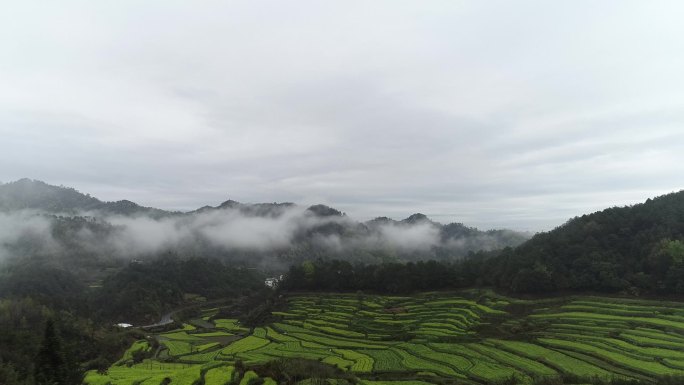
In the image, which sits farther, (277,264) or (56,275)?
(277,264)

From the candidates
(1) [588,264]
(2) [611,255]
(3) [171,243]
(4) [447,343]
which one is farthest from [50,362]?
(3) [171,243]

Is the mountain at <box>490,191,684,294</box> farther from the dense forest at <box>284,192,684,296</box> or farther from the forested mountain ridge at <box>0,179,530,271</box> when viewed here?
the forested mountain ridge at <box>0,179,530,271</box>

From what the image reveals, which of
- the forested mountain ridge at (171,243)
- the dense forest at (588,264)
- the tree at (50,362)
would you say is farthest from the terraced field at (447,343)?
the forested mountain ridge at (171,243)

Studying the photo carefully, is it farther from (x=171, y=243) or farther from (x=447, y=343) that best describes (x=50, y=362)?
(x=171, y=243)

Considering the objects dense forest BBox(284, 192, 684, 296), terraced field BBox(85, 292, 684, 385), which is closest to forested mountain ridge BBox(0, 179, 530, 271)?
dense forest BBox(284, 192, 684, 296)

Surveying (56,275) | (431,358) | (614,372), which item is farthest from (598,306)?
(56,275)

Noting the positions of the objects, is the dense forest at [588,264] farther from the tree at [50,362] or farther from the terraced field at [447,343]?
the tree at [50,362]

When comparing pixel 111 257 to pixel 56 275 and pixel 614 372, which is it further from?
pixel 614 372
